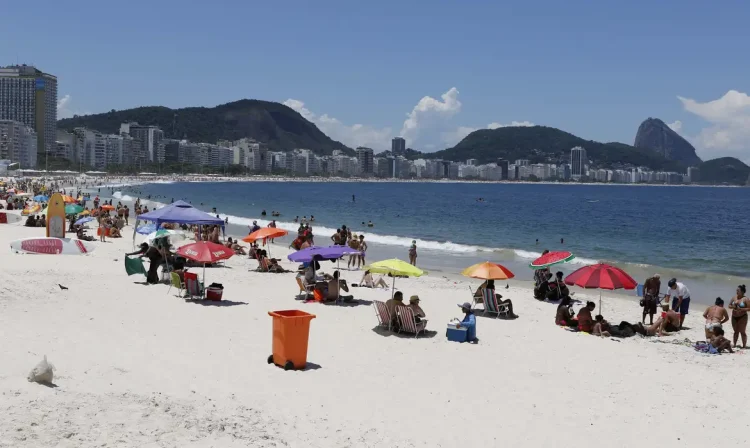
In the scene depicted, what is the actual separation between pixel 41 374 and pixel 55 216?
1483cm

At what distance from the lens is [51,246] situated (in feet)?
55.4

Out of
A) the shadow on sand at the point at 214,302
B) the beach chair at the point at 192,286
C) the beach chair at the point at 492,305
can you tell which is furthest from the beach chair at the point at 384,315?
the beach chair at the point at 192,286

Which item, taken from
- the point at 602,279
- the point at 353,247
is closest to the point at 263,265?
the point at 353,247

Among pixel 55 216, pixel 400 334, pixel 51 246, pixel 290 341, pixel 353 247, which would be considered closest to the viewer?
pixel 290 341

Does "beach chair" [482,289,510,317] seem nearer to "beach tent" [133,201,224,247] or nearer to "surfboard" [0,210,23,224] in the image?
"beach tent" [133,201,224,247]

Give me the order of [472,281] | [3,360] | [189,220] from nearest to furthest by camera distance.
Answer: [3,360]
[189,220]
[472,281]

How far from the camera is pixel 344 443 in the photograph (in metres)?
6.25

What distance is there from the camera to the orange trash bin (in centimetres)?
864

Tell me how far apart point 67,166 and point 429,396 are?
19775 cm

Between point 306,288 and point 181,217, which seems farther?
point 181,217

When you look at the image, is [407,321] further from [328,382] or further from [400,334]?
[328,382]

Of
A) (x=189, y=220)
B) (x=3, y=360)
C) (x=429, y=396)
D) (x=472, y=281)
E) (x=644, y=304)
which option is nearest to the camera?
(x=3, y=360)

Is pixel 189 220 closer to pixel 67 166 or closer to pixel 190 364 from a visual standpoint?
pixel 190 364

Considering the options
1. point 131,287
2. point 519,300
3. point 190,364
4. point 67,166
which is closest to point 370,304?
point 519,300
